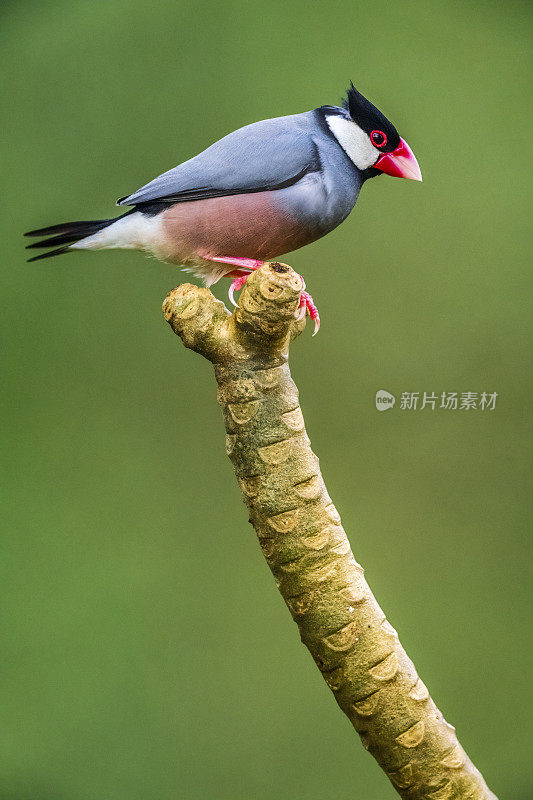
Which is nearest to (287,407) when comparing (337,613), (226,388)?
(226,388)

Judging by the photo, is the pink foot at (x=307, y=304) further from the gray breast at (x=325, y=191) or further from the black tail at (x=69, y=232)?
the black tail at (x=69, y=232)

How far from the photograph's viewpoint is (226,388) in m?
0.78

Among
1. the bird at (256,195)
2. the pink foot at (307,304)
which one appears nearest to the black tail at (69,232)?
the bird at (256,195)

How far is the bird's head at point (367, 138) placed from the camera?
2.88ft

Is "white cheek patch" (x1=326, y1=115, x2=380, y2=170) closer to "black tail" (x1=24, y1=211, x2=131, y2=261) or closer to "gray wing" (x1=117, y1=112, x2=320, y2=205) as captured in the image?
"gray wing" (x1=117, y1=112, x2=320, y2=205)

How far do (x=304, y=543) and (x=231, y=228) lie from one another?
384 millimetres

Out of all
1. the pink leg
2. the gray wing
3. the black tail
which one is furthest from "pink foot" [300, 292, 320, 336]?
the black tail

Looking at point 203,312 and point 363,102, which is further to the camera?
point 363,102

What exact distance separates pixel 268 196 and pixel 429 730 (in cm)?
64

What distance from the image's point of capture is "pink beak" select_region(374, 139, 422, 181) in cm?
89

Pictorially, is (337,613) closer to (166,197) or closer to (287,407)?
(287,407)

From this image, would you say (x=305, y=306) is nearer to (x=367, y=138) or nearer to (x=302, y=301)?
(x=302, y=301)

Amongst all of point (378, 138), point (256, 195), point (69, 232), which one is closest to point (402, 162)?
point (378, 138)

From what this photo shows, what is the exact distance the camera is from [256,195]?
2.78 ft
